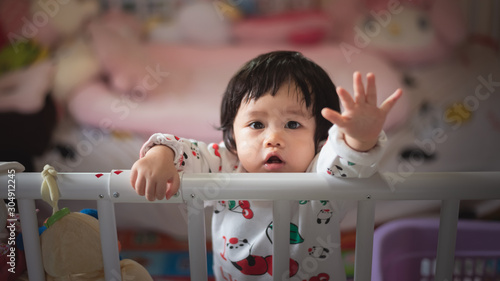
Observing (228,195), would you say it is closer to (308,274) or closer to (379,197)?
(379,197)

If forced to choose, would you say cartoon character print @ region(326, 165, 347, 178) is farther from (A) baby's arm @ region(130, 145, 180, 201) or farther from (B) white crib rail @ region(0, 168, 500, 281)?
(A) baby's arm @ region(130, 145, 180, 201)

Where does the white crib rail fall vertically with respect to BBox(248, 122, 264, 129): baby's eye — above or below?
below

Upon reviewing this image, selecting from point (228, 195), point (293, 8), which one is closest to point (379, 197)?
point (228, 195)

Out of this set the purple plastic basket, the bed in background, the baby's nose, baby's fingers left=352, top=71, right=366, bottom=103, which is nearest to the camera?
baby's fingers left=352, top=71, right=366, bottom=103

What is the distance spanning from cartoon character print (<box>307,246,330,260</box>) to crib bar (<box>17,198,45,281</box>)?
43 cm

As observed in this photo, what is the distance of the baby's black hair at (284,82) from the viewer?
A: 76 cm

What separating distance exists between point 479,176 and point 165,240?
104 cm

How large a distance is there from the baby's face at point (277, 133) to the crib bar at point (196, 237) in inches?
7.3

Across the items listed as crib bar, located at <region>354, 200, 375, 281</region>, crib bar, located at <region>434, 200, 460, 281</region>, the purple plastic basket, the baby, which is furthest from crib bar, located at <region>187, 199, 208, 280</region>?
the purple plastic basket

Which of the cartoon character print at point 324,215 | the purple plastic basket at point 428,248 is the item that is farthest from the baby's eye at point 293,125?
the purple plastic basket at point 428,248

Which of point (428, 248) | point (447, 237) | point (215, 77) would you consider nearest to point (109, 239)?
point (447, 237)

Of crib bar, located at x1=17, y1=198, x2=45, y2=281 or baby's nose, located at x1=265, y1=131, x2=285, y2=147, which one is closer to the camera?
crib bar, located at x1=17, y1=198, x2=45, y2=281

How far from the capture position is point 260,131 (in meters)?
0.75

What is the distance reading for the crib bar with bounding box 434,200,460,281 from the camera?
1.83ft
